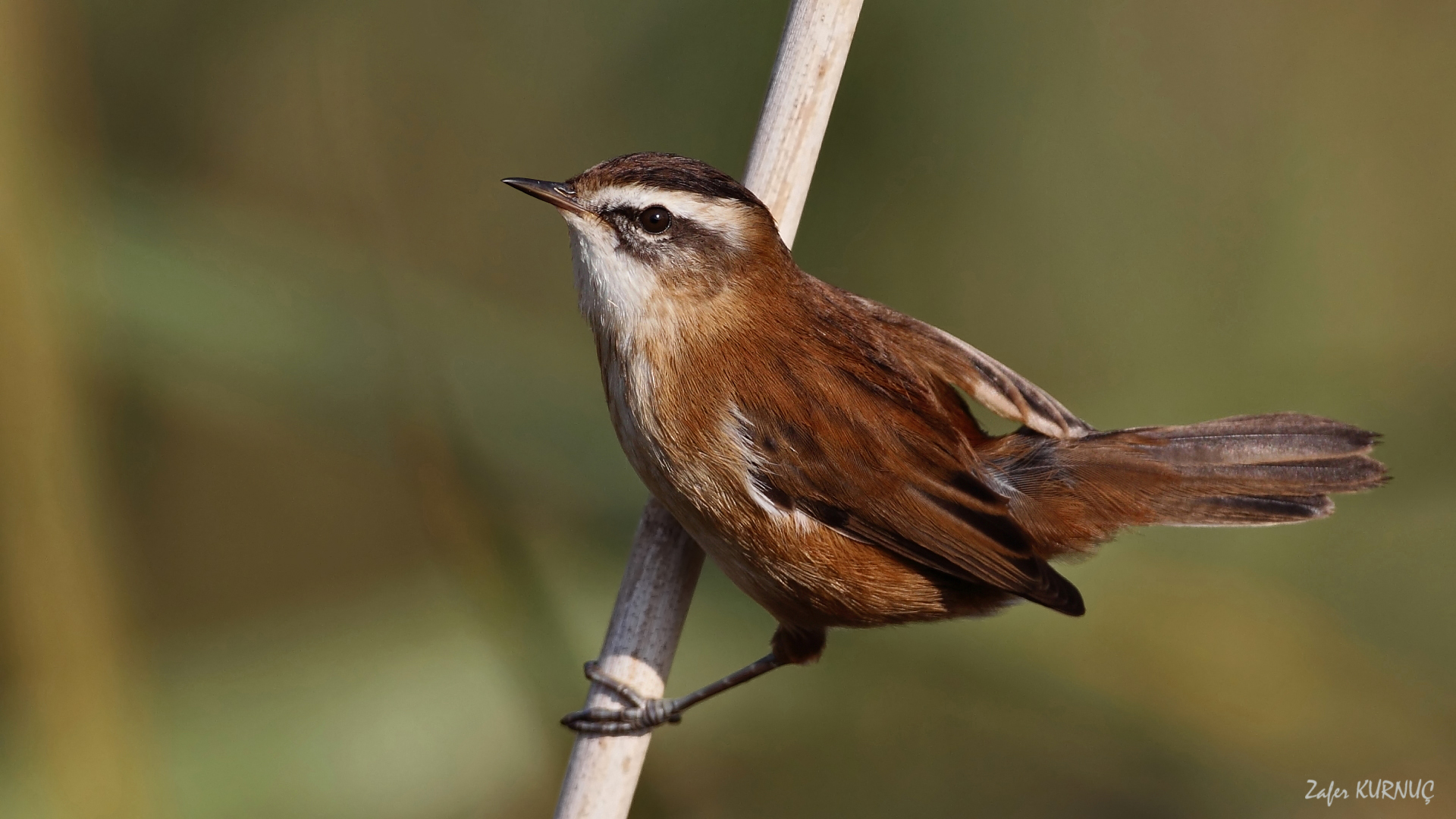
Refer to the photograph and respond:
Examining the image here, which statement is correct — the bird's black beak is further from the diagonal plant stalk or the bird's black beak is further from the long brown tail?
the long brown tail

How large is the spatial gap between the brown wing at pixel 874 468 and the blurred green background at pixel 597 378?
1.17 feet

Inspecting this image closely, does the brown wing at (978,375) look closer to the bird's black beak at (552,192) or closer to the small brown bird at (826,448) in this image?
the small brown bird at (826,448)

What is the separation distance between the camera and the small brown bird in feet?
7.39

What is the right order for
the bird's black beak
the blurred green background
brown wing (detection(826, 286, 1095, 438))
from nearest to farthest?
1. the bird's black beak
2. the blurred green background
3. brown wing (detection(826, 286, 1095, 438))

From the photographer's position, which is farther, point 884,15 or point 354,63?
point 354,63

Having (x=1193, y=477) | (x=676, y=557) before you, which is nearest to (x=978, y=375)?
(x=1193, y=477)

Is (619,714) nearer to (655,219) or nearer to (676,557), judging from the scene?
(676,557)

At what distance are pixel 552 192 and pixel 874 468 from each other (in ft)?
2.86

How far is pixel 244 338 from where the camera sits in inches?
97.3

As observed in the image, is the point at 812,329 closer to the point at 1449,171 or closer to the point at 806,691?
the point at 806,691

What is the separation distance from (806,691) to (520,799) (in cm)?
72

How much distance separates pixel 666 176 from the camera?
86.7 inches

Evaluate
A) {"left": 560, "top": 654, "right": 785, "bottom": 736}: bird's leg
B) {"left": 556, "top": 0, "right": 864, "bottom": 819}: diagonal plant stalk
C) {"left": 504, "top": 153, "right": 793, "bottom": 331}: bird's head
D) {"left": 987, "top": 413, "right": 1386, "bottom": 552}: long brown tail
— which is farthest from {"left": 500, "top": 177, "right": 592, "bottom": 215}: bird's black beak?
{"left": 987, "top": 413, "right": 1386, "bottom": 552}: long brown tail

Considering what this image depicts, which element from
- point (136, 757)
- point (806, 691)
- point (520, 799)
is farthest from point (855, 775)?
point (136, 757)
